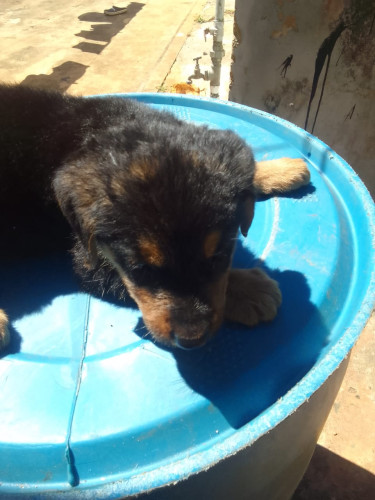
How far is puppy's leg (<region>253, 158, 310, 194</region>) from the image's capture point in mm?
2293

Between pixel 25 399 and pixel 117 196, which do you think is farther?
pixel 117 196

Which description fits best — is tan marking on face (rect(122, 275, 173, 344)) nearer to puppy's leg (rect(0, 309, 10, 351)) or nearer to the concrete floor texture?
puppy's leg (rect(0, 309, 10, 351))

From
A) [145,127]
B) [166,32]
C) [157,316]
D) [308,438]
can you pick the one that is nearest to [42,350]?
[157,316]

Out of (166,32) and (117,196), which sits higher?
(117,196)

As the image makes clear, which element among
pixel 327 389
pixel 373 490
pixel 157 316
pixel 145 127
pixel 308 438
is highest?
pixel 145 127

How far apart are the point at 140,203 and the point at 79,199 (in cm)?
30

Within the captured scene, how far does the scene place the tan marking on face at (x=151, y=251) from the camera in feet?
4.91

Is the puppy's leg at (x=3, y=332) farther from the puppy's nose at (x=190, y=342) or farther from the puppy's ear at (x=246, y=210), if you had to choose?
the puppy's ear at (x=246, y=210)

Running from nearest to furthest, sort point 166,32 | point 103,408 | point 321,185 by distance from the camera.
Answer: point 103,408
point 321,185
point 166,32

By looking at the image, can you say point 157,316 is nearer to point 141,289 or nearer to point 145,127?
point 141,289

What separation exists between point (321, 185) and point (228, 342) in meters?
1.16

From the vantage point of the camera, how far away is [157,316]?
157cm

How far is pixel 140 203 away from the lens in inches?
59.2

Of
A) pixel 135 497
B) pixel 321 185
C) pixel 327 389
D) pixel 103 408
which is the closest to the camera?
pixel 135 497
